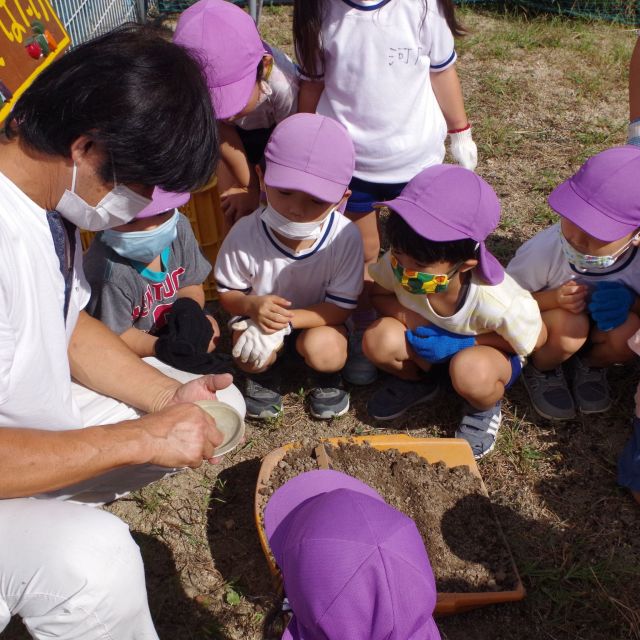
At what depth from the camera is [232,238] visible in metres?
2.80

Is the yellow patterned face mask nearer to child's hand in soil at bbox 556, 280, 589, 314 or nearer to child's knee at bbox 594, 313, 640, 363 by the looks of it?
child's hand in soil at bbox 556, 280, 589, 314

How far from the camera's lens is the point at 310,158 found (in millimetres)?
2549

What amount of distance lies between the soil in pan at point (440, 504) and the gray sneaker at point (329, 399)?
0.35 m

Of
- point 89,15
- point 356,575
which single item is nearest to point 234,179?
point 356,575

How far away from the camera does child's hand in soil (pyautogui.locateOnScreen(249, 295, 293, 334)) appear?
2670mm

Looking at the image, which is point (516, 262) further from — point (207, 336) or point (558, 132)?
point (558, 132)

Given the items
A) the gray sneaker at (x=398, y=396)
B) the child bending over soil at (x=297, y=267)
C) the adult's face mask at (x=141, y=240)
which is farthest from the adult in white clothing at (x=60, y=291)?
the gray sneaker at (x=398, y=396)

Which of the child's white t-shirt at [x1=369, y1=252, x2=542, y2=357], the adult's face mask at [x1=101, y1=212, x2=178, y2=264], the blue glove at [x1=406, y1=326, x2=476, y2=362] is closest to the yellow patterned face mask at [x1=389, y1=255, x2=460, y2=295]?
the child's white t-shirt at [x1=369, y1=252, x2=542, y2=357]

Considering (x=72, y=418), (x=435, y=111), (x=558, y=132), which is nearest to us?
(x=72, y=418)

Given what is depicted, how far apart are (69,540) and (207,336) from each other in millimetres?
1233

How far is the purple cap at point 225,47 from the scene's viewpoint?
2.79 m

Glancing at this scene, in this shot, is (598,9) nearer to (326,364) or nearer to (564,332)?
(564,332)

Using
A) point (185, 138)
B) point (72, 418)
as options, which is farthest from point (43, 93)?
point (72, 418)

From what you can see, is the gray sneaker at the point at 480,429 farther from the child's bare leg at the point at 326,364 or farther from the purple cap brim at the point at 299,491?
the purple cap brim at the point at 299,491
